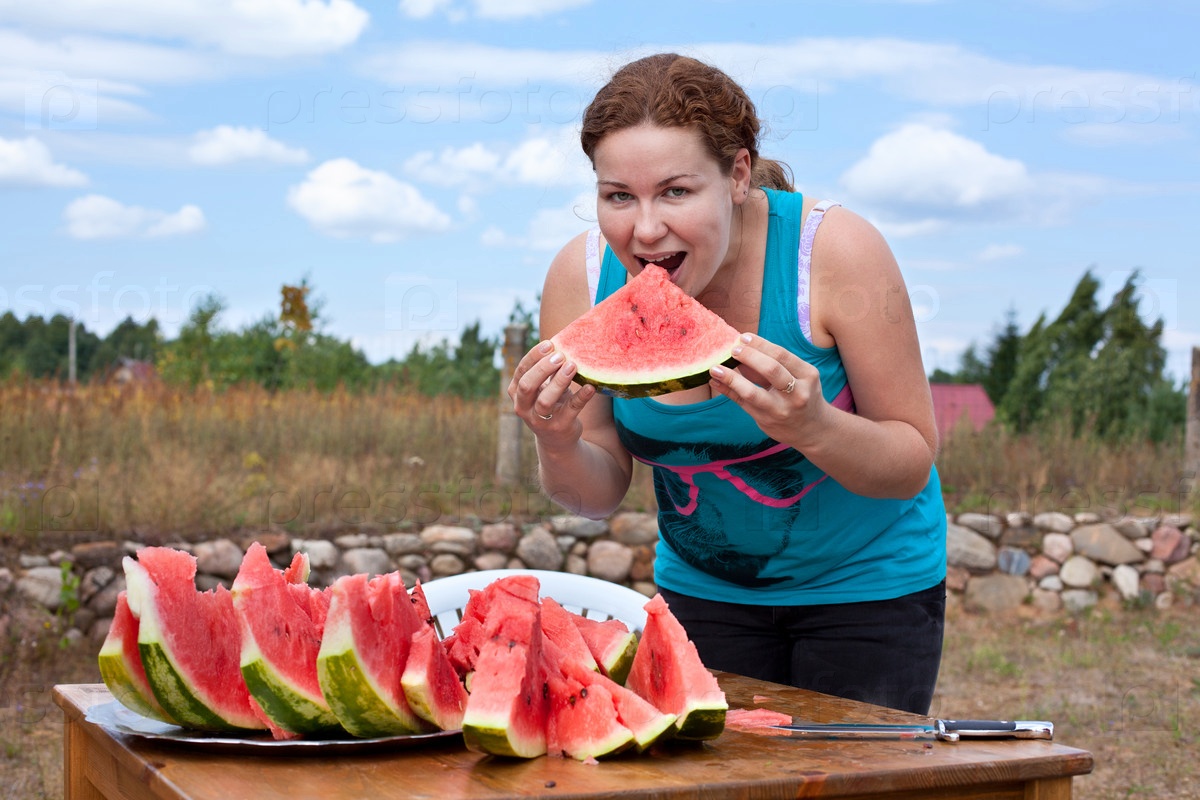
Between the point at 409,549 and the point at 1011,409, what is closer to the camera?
the point at 409,549

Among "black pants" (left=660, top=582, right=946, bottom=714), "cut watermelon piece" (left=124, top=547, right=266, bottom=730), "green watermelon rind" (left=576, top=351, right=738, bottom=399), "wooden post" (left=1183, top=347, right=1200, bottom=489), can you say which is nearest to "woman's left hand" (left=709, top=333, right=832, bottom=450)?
"green watermelon rind" (left=576, top=351, right=738, bottom=399)

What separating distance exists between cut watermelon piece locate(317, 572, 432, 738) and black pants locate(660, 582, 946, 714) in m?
1.17

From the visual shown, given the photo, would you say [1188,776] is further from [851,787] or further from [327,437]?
[327,437]

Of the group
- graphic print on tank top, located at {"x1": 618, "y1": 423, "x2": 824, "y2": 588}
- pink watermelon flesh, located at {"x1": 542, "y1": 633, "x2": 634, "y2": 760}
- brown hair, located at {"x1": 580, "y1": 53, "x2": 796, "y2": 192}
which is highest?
brown hair, located at {"x1": 580, "y1": 53, "x2": 796, "y2": 192}

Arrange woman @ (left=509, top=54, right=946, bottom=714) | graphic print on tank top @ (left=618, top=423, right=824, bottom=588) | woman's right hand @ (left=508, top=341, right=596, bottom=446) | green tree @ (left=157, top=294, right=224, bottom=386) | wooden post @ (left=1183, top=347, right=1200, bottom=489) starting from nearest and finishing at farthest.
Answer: woman's right hand @ (left=508, top=341, right=596, bottom=446)
woman @ (left=509, top=54, right=946, bottom=714)
graphic print on tank top @ (left=618, top=423, right=824, bottom=588)
wooden post @ (left=1183, top=347, right=1200, bottom=489)
green tree @ (left=157, top=294, right=224, bottom=386)

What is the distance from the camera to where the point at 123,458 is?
7797mm

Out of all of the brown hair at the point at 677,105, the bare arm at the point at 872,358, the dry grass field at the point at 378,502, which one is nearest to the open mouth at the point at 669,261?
the brown hair at the point at 677,105

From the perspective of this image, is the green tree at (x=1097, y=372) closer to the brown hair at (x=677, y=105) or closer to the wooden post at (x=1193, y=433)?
the wooden post at (x=1193, y=433)

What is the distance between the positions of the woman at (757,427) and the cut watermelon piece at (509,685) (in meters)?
0.60

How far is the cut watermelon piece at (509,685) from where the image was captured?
58.1 inches

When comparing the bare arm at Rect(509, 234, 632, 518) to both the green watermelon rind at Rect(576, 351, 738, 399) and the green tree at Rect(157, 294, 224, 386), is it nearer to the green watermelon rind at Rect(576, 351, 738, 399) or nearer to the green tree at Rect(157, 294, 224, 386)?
the green watermelon rind at Rect(576, 351, 738, 399)

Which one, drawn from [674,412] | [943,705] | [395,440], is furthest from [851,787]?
[395,440]

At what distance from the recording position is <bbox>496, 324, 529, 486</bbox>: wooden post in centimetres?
834

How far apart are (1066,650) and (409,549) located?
4.64m
